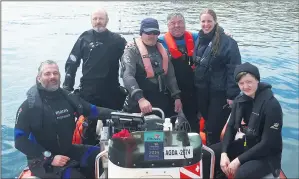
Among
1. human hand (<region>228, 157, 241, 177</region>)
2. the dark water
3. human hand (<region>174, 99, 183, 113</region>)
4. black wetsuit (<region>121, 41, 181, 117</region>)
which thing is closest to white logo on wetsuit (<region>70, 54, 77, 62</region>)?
black wetsuit (<region>121, 41, 181, 117</region>)

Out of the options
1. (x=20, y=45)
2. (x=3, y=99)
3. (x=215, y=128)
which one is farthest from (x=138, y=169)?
(x=20, y=45)

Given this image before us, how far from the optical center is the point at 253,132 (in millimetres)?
3143

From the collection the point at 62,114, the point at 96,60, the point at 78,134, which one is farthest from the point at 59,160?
the point at 96,60

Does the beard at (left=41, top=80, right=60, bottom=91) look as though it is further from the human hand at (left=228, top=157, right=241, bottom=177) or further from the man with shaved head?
the human hand at (left=228, top=157, right=241, bottom=177)

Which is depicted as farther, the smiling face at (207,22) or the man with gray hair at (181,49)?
the man with gray hair at (181,49)

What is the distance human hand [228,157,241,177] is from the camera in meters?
3.12

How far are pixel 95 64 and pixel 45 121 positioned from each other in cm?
150

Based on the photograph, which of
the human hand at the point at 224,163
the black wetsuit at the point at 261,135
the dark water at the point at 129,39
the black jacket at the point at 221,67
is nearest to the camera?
the black wetsuit at the point at 261,135

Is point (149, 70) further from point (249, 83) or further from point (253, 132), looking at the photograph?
point (253, 132)

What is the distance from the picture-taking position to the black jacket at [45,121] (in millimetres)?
3111

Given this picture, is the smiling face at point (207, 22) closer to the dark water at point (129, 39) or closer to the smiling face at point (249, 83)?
the smiling face at point (249, 83)

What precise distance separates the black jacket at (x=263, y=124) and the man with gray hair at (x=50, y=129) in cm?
156

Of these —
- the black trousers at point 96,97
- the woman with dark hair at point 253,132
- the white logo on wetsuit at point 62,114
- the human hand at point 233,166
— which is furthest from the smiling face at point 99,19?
the human hand at point 233,166

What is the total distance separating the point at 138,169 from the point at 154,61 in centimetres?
178
